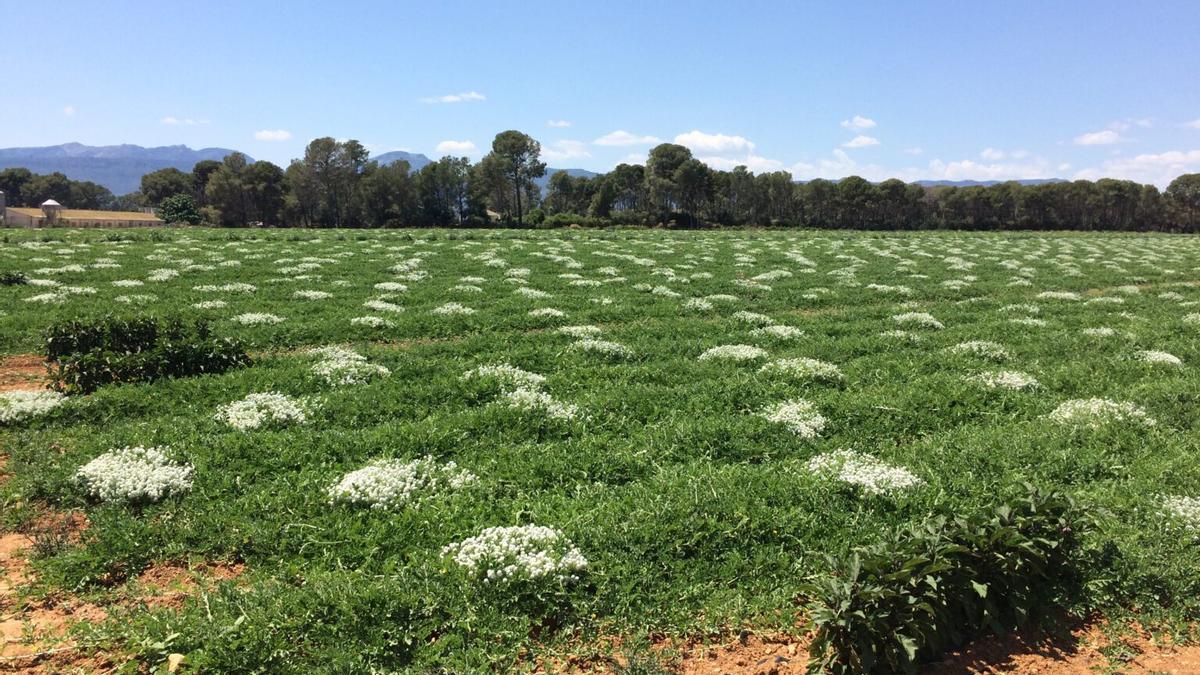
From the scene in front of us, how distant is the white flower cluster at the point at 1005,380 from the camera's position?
12.9m

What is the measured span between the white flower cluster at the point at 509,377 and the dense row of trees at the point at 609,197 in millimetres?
98584

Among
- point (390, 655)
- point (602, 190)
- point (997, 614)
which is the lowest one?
point (390, 655)

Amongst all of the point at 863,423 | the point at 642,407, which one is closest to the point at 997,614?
the point at 863,423

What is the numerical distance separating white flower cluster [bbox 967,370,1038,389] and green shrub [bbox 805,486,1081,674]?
6962 millimetres

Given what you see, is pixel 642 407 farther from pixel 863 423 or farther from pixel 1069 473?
pixel 1069 473

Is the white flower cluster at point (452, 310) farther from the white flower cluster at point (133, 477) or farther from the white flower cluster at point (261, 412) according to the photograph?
the white flower cluster at point (133, 477)

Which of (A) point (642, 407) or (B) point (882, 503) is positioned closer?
(B) point (882, 503)

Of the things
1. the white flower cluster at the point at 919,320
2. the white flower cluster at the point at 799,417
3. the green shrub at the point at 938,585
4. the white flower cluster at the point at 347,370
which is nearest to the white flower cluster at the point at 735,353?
the white flower cluster at the point at 799,417

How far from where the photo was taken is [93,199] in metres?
189

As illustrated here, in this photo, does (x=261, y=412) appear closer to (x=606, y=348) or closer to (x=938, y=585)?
(x=606, y=348)

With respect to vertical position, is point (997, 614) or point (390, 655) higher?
point (997, 614)

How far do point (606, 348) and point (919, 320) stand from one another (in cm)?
1113

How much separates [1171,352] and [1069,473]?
1072cm

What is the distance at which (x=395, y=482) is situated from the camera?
27.4 ft
